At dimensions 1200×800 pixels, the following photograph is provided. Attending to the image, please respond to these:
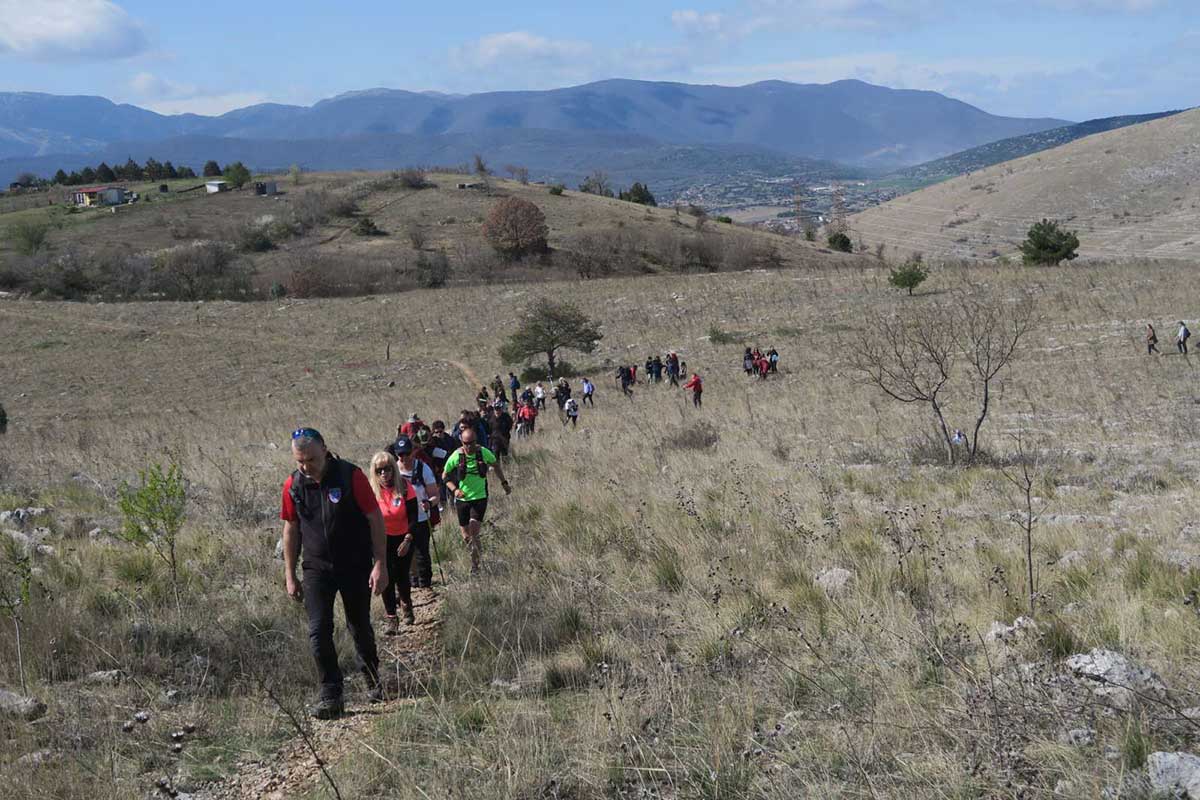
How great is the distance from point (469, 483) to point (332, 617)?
9.31 feet

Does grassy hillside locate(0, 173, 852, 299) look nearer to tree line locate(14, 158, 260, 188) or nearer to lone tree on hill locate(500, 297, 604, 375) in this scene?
tree line locate(14, 158, 260, 188)

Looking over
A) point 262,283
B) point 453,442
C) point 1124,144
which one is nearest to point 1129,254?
point 1124,144

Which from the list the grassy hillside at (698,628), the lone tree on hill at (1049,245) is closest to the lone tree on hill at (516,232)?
the lone tree on hill at (1049,245)

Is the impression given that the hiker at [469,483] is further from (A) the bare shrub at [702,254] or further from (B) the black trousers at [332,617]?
(A) the bare shrub at [702,254]

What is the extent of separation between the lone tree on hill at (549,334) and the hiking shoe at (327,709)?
2522cm

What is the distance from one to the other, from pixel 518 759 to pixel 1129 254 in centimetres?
8171

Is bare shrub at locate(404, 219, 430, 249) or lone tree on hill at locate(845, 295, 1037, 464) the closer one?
lone tree on hill at locate(845, 295, 1037, 464)

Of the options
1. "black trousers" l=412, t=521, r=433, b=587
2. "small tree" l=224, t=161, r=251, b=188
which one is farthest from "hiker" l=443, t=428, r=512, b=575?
"small tree" l=224, t=161, r=251, b=188

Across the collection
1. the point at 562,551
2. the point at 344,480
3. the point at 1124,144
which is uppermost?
the point at 1124,144

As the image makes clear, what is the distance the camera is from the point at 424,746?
133 inches

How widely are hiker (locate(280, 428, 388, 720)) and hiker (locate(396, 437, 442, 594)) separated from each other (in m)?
1.86

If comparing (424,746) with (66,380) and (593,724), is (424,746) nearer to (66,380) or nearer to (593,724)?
(593,724)

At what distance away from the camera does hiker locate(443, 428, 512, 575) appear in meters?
6.97

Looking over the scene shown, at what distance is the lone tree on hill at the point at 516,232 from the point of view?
203 feet
